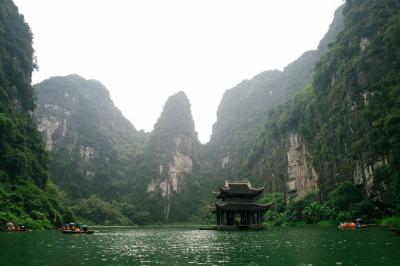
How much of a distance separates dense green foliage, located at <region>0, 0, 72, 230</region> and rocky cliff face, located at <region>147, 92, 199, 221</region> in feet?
209

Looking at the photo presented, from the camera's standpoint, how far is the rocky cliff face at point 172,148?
427ft

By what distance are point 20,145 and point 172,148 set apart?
274 ft

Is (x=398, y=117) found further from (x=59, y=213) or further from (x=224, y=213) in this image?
(x=59, y=213)

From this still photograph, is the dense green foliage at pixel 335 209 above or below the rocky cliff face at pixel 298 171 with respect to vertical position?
below

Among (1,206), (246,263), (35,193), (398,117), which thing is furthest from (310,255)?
(35,193)

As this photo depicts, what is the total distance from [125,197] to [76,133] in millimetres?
31522

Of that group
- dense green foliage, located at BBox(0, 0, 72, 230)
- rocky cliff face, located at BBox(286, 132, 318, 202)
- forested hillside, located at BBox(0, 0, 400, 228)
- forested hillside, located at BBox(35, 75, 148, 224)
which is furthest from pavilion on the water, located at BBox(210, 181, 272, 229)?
forested hillside, located at BBox(35, 75, 148, 224)

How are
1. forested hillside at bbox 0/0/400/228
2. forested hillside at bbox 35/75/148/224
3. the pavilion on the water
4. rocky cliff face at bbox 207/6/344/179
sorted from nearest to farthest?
the pavilion on the water < forested hillside at bbox 0/0/400/228 < forested hillside at bbox 35/75/148/224 < rocky cliff face at bbox 207/6/344/179

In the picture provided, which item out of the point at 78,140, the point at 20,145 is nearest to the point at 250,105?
the point at 78,140

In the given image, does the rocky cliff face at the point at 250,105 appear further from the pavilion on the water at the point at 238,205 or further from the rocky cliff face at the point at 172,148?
the pavilion on the water at the point at 238,205

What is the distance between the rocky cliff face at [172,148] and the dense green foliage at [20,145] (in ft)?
209

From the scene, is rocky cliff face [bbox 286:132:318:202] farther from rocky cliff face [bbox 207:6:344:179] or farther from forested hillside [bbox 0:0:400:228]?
rocky cliff face [bbox 207:6:344:179]

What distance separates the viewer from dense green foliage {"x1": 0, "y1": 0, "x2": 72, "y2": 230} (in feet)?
153

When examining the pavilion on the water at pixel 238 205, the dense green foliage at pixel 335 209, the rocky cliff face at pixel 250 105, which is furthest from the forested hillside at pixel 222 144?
the pavilion on the water at pixel 238 205
